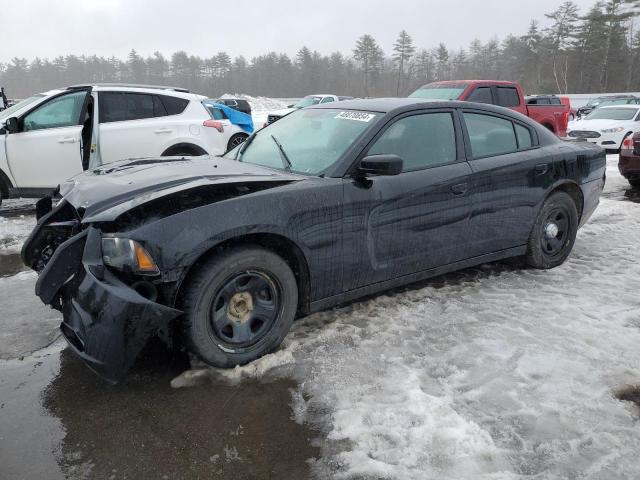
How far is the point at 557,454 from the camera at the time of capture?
2.21 metres

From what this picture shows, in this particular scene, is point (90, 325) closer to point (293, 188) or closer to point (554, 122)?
point (293, 188)

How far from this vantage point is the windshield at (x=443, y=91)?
11.4 m

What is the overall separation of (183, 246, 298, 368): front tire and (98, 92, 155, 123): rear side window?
513 centimetres

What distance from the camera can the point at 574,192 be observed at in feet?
15.1

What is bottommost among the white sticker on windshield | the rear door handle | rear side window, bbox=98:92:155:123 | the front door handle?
the front door handle

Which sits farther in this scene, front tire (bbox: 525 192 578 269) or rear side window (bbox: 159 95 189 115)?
rear side window (bbox: 159 95 189 115)

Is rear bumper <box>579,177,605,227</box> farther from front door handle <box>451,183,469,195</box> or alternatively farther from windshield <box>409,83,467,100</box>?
windshield <box>409,83,467,100</box>

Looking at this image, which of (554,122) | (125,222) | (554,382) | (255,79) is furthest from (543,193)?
(255,79)

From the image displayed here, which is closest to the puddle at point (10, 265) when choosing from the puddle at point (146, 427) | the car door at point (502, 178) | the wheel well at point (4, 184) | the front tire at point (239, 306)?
the puddle at point (146, 427)

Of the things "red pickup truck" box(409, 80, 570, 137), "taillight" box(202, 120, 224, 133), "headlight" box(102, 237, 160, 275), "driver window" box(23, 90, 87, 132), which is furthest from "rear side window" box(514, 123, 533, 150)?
"red pickup truck" box(409, 80, 570, 137)

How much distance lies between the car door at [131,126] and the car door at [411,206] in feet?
15.1

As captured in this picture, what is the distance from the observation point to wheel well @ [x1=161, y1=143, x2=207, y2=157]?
7.15m

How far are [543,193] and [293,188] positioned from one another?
2510mm

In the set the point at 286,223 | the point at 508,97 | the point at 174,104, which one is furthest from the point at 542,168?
the point at 508,97
